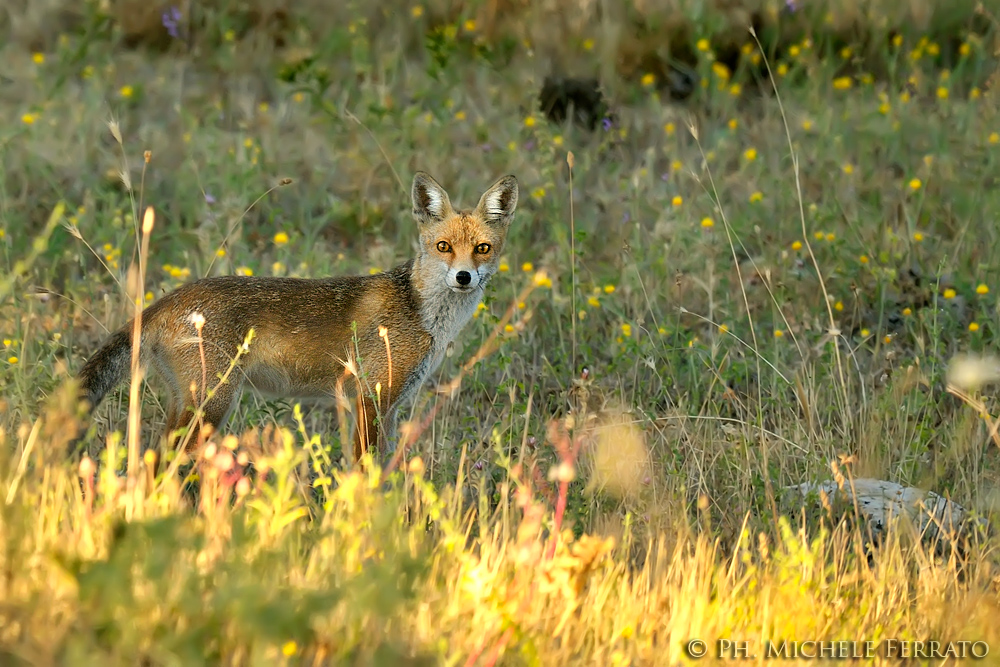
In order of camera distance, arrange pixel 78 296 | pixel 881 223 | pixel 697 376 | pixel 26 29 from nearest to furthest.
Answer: pixel 697 376
pixel 78 296
pixel 881 223
pixel 26 29

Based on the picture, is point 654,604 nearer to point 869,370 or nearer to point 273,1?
point 869,370

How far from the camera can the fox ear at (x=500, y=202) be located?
659 centimetres

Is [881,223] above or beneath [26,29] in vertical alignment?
beneath

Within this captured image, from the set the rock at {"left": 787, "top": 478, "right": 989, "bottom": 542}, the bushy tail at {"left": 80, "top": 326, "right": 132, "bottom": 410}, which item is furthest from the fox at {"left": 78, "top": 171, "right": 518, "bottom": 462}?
the rock at {"left": 787, "top": 478, "right": 989, "bottom": 542}

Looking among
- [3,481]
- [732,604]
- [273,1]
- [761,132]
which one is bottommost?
[732,604]

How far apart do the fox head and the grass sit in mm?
312

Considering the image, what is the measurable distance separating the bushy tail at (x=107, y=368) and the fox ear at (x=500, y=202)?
2.08m

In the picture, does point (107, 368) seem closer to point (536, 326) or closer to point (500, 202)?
point (500, 202)

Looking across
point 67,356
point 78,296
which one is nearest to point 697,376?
point 67,356

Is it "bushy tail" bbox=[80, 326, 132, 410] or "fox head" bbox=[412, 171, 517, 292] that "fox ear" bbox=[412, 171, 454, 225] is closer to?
"fox head" bbox=[412, 171, 517, 292]

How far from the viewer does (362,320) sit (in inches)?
242

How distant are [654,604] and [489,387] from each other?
10.4ft

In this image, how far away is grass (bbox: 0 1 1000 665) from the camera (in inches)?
131

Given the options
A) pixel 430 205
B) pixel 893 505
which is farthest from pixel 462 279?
pixel 893 505
